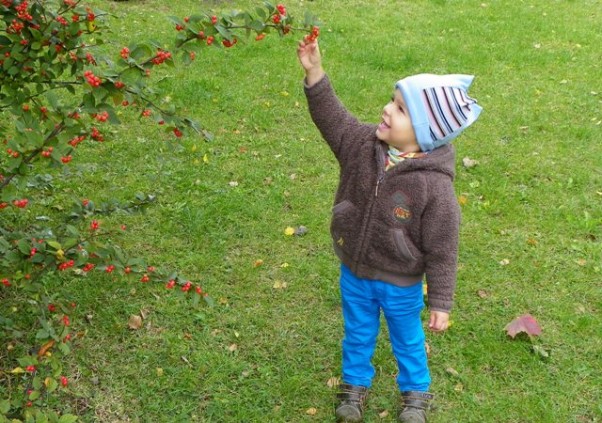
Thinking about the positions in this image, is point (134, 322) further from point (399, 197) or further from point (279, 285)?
point (399, 197)

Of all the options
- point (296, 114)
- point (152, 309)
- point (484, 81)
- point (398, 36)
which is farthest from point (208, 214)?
point (398, 36)

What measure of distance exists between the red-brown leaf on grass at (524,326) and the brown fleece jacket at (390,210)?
3.24 ft

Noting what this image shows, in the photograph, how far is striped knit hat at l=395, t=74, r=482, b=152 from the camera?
2.40 metres

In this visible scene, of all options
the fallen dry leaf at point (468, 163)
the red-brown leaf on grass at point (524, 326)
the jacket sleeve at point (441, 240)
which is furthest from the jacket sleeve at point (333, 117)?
the fallen dry leaf at point (468, 163)

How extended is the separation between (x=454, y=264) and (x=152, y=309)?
5.40ft

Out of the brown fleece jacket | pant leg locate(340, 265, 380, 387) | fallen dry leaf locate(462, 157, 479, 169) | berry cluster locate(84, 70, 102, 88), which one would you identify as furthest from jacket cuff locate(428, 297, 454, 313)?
fallen dry leaf locate(462, 157, 479, 169)

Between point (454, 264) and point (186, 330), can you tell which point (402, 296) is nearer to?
point (454, 264)

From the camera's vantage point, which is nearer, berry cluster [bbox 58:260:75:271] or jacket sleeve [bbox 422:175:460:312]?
berry cluster [bbox 58:260:75:271]

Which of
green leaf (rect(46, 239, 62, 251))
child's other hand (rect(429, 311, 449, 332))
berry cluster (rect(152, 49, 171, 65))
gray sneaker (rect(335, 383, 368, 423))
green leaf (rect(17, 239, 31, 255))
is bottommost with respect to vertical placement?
gray sneaker (rect(335, 383, 368, 423))

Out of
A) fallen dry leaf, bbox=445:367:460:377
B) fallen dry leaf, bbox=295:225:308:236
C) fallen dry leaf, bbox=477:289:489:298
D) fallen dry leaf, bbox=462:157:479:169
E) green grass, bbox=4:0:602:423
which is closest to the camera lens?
green grass, bbox=4:0:602:423

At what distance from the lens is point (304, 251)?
4.00 metres

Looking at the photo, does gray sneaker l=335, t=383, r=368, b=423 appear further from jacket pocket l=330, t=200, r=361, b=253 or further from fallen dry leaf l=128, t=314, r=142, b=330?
fallen dry leaf l=128, t=314, r=142, b=330

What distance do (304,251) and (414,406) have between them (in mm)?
1308

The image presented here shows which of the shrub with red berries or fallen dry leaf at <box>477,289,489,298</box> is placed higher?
the shrub with red berries
